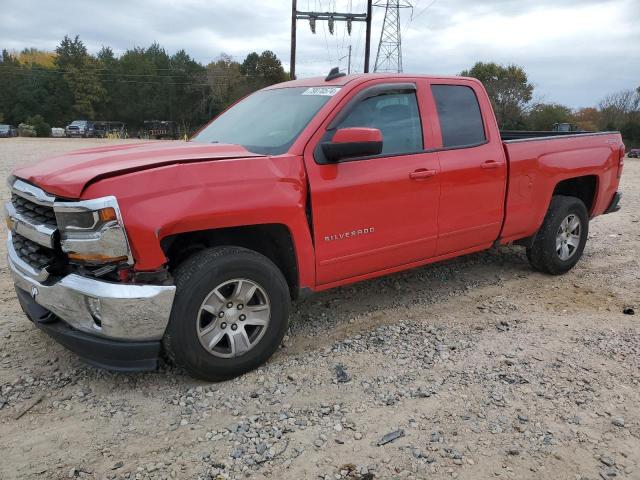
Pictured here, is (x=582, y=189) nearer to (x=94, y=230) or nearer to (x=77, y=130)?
(x=94, y=230)

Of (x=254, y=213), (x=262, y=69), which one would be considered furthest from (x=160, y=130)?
(x=254, y=213)

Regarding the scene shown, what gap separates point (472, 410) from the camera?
294cm

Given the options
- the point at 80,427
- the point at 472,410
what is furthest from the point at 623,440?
the point at 80,427

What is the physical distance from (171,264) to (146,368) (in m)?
0.67

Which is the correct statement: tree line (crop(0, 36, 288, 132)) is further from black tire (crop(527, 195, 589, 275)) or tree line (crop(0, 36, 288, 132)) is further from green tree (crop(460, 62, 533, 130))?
black tire (crop(527, 195, 589, 275))

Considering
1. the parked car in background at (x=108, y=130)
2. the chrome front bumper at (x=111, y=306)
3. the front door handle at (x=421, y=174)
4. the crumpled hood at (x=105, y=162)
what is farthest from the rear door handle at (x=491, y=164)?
the parked car in background at (x=108, y=130)

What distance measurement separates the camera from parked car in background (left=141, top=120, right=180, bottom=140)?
2278 inches

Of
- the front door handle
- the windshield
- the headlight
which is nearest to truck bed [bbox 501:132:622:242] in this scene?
the front door handle

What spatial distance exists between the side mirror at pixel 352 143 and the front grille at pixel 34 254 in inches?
70.5

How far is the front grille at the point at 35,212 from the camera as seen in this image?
2.97 meters

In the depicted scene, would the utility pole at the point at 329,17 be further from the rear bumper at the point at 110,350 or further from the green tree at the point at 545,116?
the rear bumper at the point at 110,350

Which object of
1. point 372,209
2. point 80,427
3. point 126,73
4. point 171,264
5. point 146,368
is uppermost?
point 126,73

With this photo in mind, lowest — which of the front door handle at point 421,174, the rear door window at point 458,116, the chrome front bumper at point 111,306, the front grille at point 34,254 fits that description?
the chrome front bumper at point 111,306

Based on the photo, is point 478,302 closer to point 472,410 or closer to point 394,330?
point 394,330
